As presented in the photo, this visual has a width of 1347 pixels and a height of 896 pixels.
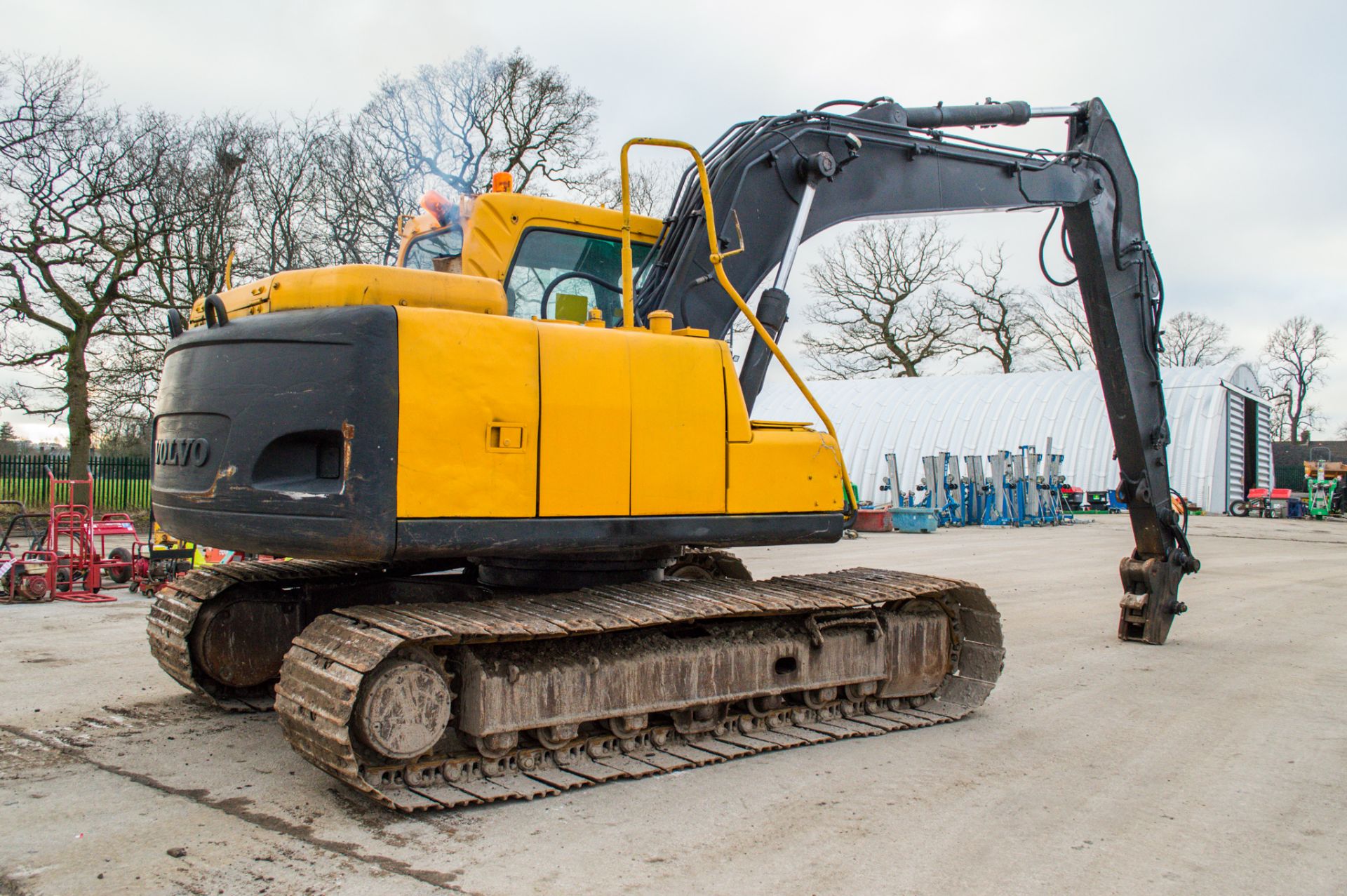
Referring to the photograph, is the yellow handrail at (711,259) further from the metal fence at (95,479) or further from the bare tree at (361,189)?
the metal fence at (95,479)

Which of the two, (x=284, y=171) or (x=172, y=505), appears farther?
(x=284, y=171)

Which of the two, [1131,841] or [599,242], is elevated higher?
[599,242]

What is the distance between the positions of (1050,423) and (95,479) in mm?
29116

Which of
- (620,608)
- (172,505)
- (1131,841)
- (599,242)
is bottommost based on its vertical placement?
(1131,841)

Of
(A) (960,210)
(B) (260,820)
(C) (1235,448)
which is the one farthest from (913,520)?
(B) (260,820)

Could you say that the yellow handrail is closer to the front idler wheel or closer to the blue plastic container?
the front idler wheel

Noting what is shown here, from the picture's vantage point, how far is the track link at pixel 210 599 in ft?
18.5

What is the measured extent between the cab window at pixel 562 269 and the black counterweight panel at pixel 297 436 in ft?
4.06

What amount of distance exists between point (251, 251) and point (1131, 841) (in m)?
21.9

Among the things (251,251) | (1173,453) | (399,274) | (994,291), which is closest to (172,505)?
(399,274)

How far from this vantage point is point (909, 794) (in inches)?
179

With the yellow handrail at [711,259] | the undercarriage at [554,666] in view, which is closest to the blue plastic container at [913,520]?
the undercarriage at [554,666]

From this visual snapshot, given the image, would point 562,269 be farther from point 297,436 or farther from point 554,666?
point 554,666

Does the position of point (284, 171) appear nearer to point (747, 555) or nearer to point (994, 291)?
point (747, 555)
